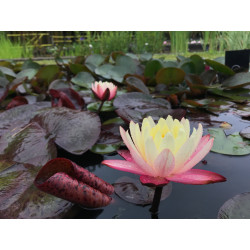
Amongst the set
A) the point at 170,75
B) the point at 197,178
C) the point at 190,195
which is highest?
the point at 170,75

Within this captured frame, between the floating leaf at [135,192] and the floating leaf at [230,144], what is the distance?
0.26 meters

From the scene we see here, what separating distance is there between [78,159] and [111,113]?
43 centimetres

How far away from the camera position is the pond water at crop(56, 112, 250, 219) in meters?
0.49

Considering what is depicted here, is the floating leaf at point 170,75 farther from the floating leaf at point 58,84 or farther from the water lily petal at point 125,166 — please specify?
the water lily petal at point 125,166

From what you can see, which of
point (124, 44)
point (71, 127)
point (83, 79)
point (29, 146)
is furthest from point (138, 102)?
point (124, 44)

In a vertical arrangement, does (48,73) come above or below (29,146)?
above

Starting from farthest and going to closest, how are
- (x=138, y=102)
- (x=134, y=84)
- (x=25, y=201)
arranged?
(x=134, y=84)
(x=138, y=102)
(x=25, y=201)

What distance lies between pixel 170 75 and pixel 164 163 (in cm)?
103

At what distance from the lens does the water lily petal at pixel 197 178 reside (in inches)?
16.1

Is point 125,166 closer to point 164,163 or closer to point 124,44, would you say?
point 164,163

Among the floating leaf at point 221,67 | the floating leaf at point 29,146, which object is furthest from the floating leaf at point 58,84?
the floating leaf at point 221,67

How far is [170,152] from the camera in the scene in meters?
0.39

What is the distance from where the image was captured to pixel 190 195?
56 cm

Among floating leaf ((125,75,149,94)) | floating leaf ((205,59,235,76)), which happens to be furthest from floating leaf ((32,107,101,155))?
floating leaf ((205,59,235,76))
